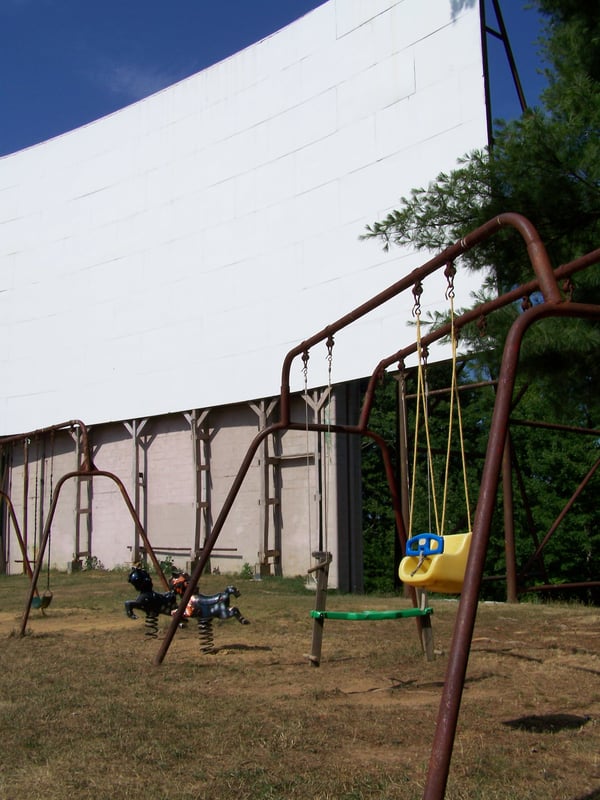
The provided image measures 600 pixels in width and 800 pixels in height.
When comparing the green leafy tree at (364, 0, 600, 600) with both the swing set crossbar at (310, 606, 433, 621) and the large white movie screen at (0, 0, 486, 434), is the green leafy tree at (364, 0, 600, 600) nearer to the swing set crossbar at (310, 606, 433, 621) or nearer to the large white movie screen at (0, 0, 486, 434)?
the swing set crossbar at (310, 606, 433, 621)

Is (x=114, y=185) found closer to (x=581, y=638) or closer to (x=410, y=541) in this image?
(x=581, y=638)

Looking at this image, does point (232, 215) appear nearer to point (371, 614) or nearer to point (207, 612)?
point (207, 612)

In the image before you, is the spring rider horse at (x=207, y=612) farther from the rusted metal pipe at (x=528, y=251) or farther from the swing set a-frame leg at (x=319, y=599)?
the rusted metal pipe at (x=528, y=251)

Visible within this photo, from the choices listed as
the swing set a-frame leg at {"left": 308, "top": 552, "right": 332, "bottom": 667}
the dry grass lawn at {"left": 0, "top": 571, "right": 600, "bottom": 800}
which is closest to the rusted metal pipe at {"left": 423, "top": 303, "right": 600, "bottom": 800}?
the dry grass lawn at {"left": 0, "top": 571, "right": 600, "bottom": 800}

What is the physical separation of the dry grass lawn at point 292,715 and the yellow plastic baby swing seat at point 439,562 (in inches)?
30.6

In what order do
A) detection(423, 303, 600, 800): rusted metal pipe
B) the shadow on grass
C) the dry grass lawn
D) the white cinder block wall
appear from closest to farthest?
detection(423, 303, 600, 800): rusted metal pipe < the dry grass lawn < the shadow on grass < the white cinder block wall

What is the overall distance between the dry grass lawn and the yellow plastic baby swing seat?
0.78 metres

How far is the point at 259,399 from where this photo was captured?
17.8m

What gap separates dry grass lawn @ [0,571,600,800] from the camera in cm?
348

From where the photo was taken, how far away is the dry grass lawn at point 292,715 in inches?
137

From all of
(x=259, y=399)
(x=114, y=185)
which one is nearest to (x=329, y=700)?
(x=259, y=399)

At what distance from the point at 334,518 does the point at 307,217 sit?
20.4 feet

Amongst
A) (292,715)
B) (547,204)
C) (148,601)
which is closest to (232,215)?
(547,204)

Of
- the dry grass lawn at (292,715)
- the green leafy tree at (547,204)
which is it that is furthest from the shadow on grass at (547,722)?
the green leafy tree at (547,204)
